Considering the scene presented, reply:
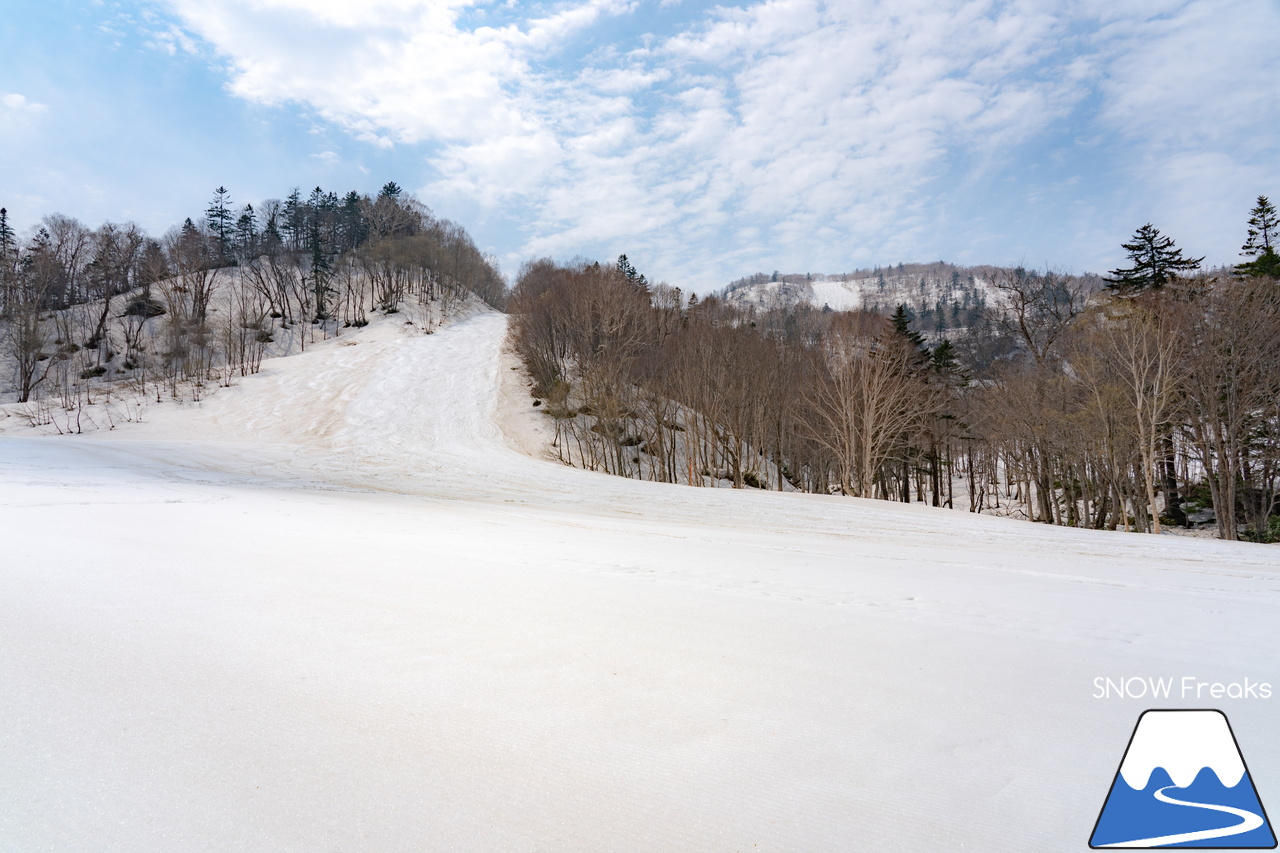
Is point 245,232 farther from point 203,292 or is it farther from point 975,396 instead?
point 975,396

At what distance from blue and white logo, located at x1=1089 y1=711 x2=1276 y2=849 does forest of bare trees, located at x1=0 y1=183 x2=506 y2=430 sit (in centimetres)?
4516

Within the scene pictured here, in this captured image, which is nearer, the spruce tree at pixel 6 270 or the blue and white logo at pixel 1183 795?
the blue and white logo at pixel 1183 795

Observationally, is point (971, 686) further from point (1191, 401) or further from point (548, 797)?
point (1191, 401)

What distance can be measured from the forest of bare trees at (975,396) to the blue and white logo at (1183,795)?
2255 cm

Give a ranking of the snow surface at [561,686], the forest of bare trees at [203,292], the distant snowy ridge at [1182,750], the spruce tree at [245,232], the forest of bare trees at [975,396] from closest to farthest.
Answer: the snow surface at [561,686], the distant snowy ridge at [1182,750], the forest of bare trees at [975,396], the forest of bare trees at [203,292], the spruce tree at [245,232]

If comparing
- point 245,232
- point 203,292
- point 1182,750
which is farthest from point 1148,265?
point 245,232

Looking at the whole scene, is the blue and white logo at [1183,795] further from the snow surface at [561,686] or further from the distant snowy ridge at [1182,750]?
the snow surface at [561,686]

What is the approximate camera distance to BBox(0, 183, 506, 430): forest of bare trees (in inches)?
1829

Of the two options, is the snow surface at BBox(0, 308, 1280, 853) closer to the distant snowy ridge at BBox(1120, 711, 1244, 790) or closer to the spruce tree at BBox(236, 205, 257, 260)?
the distant snowy ridge at BBox(1120, 711, 1244, 790)

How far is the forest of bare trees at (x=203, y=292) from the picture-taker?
152 ft

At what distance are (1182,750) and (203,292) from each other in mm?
74673

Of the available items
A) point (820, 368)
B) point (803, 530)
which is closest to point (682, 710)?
point (803, 530)

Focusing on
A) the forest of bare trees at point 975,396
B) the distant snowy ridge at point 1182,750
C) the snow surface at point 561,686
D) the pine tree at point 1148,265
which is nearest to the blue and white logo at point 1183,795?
the distant snowy ridge at point 1182,750

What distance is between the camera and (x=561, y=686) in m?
3.06
